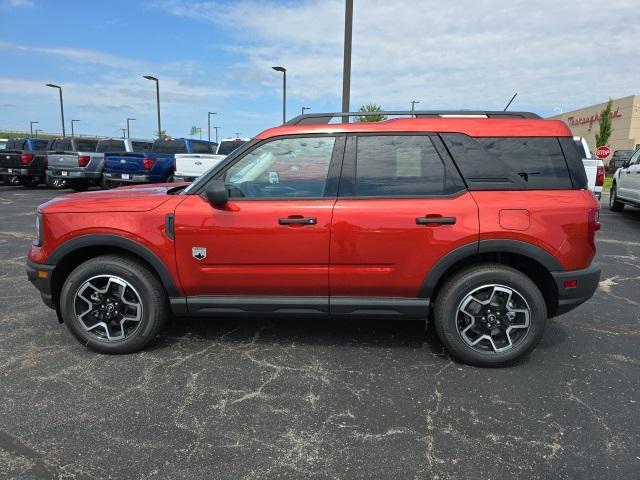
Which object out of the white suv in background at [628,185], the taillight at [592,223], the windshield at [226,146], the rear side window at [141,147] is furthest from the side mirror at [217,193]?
the rear side window at [141,147]

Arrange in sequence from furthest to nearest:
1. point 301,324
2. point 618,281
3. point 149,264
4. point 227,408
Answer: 1. point 618,281
2. point 301,324
3. point 149,264
4. point 227,408

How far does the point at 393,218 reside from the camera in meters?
Answer: 3.30

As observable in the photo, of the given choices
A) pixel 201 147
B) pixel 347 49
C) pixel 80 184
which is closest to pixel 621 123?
pixel 201 147

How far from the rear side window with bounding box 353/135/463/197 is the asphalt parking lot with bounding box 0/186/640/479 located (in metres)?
1.28

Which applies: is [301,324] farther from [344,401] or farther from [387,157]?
[387,157]

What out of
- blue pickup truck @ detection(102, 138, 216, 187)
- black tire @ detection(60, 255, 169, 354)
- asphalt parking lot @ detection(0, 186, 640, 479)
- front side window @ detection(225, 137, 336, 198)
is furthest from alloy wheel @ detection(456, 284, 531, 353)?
blue pickup truck @ detection(102, 138, 216, 187)

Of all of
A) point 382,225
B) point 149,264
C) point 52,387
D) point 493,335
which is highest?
point 382,225

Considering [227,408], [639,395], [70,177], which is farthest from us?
[70,177]

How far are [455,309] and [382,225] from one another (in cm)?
80

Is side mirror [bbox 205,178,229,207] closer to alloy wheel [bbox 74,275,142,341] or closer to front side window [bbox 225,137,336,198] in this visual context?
front side window [bbox 225,137,336,198]

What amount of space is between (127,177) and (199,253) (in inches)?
480

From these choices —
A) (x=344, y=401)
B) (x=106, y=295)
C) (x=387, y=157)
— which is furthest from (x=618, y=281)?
(x=106, y=295)

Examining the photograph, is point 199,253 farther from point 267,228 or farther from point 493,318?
point 493,318

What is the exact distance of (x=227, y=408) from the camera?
2953 millimetres
